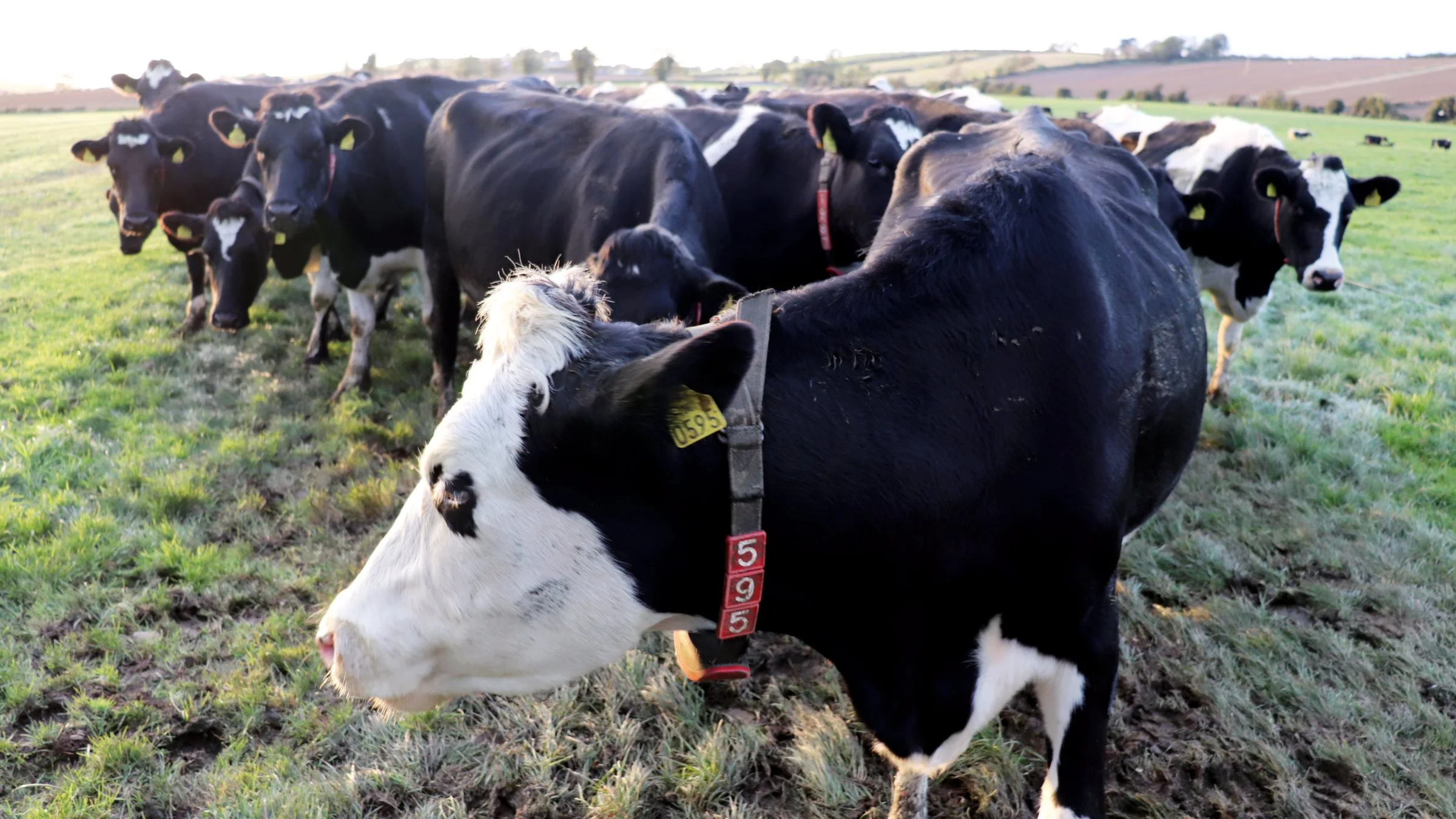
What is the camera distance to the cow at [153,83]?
1454 cm

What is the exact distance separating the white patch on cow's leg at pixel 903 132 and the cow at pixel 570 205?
1397 mm

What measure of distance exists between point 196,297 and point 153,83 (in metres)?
9.36

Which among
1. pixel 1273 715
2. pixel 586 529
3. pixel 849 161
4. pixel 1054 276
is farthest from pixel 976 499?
pixel 849 161

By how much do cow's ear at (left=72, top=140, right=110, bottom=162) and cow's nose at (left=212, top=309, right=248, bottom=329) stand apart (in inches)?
116

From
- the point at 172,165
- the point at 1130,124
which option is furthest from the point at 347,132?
the point at 1130,124

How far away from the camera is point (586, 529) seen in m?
1.78

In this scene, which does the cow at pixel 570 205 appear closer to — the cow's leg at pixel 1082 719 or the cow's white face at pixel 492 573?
the cow's white face at pixel 492 573

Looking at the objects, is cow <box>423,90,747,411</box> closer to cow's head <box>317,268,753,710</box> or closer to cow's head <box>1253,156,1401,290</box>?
cow's head <box>317,268,753,710</box>

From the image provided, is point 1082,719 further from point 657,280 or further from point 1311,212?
point 1311,212

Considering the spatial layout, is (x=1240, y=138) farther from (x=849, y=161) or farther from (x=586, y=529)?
(x=586, y=529)

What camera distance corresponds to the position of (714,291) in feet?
11.7

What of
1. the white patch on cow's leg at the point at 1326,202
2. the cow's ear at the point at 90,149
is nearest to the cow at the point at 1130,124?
the white patch on cow's leg at the point at 1326,202

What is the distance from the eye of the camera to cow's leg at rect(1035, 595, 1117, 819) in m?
2.25

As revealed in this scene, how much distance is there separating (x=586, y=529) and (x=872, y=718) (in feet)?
2.79
